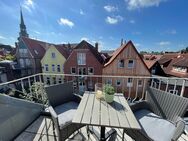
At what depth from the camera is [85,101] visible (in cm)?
163

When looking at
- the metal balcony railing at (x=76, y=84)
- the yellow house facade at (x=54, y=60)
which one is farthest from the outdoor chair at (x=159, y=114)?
the yellow house facade at (x=54, y=60)

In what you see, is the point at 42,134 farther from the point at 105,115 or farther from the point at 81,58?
the point at 81,58

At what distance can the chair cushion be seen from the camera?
4.76 ft

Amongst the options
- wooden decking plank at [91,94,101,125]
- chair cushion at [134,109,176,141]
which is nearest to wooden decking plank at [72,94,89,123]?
wooden decking plank at [91,94,101,125]

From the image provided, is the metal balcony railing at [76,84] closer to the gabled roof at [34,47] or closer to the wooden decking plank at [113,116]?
the wooden decking plank at [113,116]

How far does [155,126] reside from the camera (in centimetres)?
164

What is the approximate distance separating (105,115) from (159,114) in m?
1.23

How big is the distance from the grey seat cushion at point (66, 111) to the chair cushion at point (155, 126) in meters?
1.16

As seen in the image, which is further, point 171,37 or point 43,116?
point 171,37

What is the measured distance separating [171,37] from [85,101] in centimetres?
1350

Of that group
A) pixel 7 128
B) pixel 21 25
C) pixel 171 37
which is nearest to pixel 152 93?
pixel 7 128

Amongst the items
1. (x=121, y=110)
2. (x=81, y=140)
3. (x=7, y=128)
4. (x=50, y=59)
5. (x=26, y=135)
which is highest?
(x=50, y=59)

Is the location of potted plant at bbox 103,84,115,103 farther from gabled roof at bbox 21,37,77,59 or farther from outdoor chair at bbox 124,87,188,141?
gabled roof at bbox 21,37,77,59

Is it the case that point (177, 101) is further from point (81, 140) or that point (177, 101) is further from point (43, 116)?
point (43, 116)
